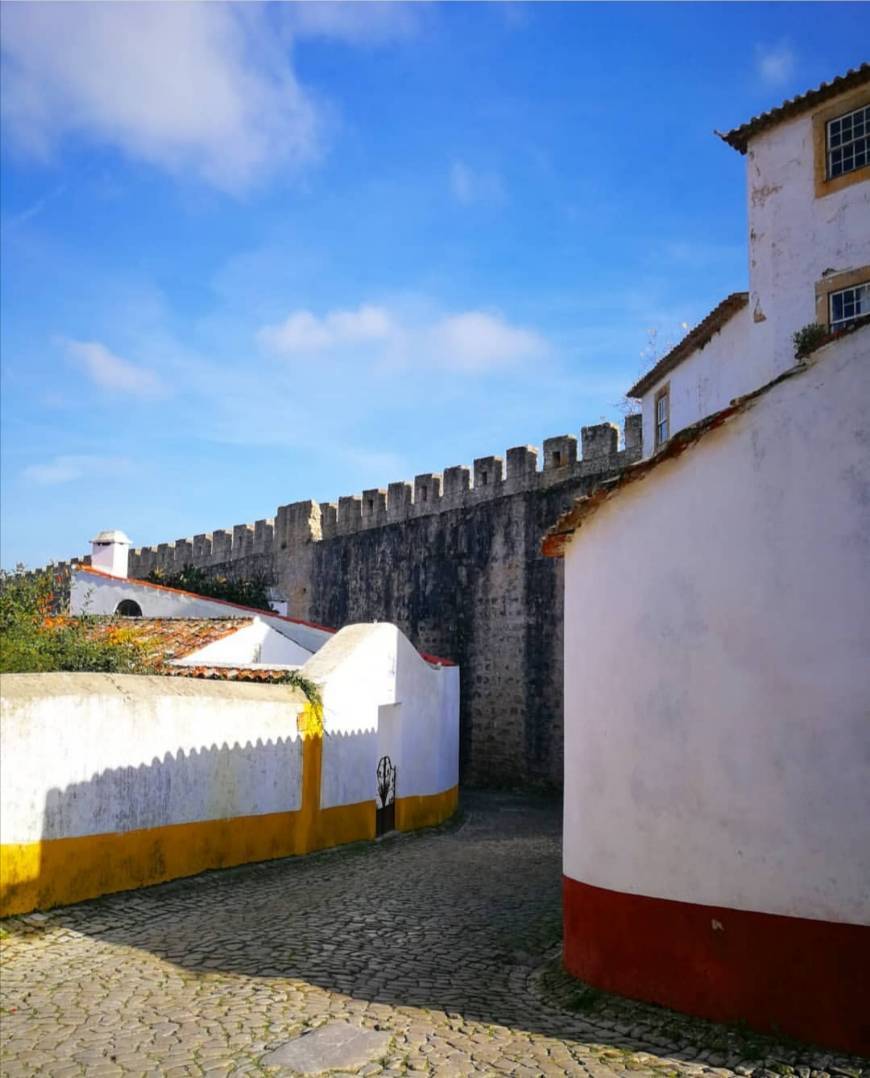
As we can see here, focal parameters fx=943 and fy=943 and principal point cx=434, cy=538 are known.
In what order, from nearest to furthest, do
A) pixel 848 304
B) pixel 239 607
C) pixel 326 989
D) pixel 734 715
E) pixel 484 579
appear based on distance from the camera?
pixel 734 715 < pixel 326 989 < pixel 848 304 < pixel 239 607 < pixel 484 579

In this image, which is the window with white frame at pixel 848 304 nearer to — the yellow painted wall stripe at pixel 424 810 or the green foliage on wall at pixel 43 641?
the yellow painted wall stripe at pixel 424 810

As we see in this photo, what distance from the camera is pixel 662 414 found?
48.3 feet

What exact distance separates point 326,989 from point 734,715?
3.03 metres

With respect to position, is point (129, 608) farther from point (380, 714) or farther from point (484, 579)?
point (380, 714)

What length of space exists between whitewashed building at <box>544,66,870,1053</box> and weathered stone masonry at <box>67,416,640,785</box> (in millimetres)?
10638

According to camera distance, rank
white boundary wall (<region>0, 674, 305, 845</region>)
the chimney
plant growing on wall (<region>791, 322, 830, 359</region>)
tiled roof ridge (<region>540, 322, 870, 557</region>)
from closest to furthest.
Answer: tiled roof ridge (<region>540, 322, 870, 557</region>), white boundary wall (<region>0, 674, 305, 845</region>), plant growing on wall (<region>791, 322, 830, 359</region>), the chimney

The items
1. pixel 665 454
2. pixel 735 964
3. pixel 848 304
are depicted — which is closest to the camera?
pixel 735 964

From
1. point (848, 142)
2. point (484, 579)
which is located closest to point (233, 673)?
point (484, 579)

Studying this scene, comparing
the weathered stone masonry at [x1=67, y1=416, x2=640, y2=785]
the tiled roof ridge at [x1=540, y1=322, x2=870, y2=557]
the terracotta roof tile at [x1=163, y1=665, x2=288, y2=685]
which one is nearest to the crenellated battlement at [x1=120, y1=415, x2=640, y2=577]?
the weathered stone masonry at [x1=67, y1=416, x2=640, y2=785]

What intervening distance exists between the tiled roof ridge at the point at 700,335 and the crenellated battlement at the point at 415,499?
5.40 feet

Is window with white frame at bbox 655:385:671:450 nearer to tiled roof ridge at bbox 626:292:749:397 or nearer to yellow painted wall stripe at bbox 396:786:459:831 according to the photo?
tiled roof ridge at bbox 626:292:749:397

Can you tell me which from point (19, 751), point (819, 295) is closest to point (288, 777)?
point (19, 751)

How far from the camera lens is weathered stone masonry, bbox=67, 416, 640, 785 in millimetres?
17141

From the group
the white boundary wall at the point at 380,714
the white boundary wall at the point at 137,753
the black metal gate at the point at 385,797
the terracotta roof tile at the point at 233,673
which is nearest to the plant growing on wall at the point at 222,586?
the white boundary wall at the point at 380,714
